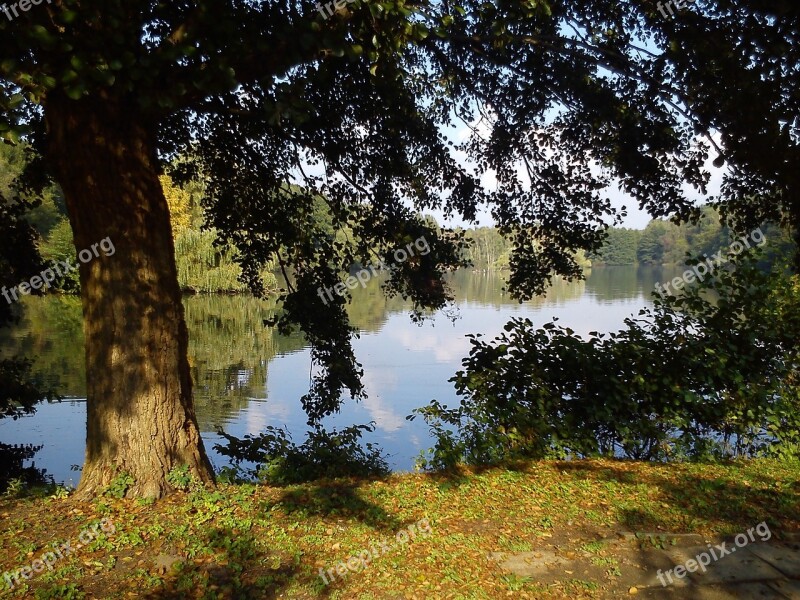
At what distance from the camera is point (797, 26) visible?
195 inches

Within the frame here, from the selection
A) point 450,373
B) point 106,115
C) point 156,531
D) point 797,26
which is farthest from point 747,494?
point 450,373

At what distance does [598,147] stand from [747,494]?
459 centimetres

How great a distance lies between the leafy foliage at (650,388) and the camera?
6.25 meters

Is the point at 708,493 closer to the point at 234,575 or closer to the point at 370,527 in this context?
the point at 370,527

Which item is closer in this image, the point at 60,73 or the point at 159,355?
the point at 60,73

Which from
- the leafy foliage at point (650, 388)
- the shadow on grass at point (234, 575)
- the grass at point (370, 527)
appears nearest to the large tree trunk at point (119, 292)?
the grass at point (370, 527)

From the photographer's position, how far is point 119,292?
13.2 ft

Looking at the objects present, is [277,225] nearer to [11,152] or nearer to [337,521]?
[337,521]
